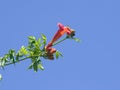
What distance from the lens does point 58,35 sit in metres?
13.5

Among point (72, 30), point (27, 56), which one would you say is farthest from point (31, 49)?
point (72, 30)

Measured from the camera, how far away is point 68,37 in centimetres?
1318

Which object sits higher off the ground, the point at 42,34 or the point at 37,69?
the point at 42,34

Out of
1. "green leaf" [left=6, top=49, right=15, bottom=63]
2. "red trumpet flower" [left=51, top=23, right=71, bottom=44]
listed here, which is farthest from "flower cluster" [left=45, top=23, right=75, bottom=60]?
"green leaf" [left=6, top=49, right=15, bottom=63]

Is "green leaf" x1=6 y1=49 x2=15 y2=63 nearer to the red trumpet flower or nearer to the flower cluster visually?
the flower cluster

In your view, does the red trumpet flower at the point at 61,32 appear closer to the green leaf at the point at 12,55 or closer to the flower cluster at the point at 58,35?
the flower cluster at the point at 58,35

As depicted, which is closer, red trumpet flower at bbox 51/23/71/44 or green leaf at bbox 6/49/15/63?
red trumpet flower at bbox 51/23/71/44

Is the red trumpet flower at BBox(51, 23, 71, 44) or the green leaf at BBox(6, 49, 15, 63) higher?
the red trumpet flower at BBox(51, 23, 71, 44)

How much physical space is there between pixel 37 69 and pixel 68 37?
995 millimetres

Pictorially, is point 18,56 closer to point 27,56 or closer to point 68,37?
point 27,56

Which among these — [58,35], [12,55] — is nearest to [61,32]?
[58,35]

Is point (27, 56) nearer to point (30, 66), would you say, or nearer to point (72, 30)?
point (30, 66)

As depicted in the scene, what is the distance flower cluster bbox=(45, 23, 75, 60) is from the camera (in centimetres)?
1320

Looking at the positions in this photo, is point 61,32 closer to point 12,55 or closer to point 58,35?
point 58,35
